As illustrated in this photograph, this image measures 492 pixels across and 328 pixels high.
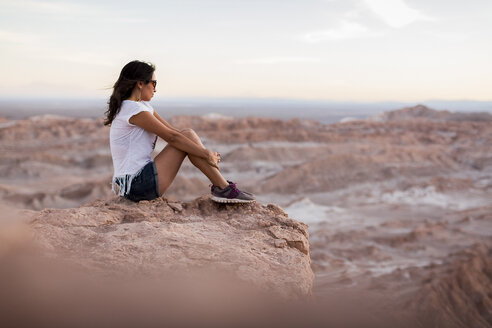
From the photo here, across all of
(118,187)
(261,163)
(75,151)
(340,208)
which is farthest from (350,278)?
(75,151)

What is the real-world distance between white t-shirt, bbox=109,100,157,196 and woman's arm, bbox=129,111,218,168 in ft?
0.20

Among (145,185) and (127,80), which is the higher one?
(127,80)

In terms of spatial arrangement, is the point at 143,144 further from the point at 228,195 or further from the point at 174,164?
the point at 228,195

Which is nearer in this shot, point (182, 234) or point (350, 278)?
point (182, 234)

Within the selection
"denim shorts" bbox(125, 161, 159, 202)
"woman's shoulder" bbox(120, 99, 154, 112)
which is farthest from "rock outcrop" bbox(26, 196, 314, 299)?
"woman's shoulder" bbox(120, 99, 154, 112)

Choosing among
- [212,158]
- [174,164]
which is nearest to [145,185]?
[174,164]

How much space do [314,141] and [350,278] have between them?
21.2m

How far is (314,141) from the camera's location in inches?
1238

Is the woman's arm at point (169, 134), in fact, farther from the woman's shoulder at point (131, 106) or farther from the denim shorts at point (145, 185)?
the denim shorts at point (145, 185)

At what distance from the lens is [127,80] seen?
321 centimetres

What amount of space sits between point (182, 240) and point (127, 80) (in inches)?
51.5

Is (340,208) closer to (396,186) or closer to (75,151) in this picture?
(396,186)

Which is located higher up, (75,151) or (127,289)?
(127,289)

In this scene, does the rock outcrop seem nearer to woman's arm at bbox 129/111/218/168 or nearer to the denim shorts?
the denim shorts
